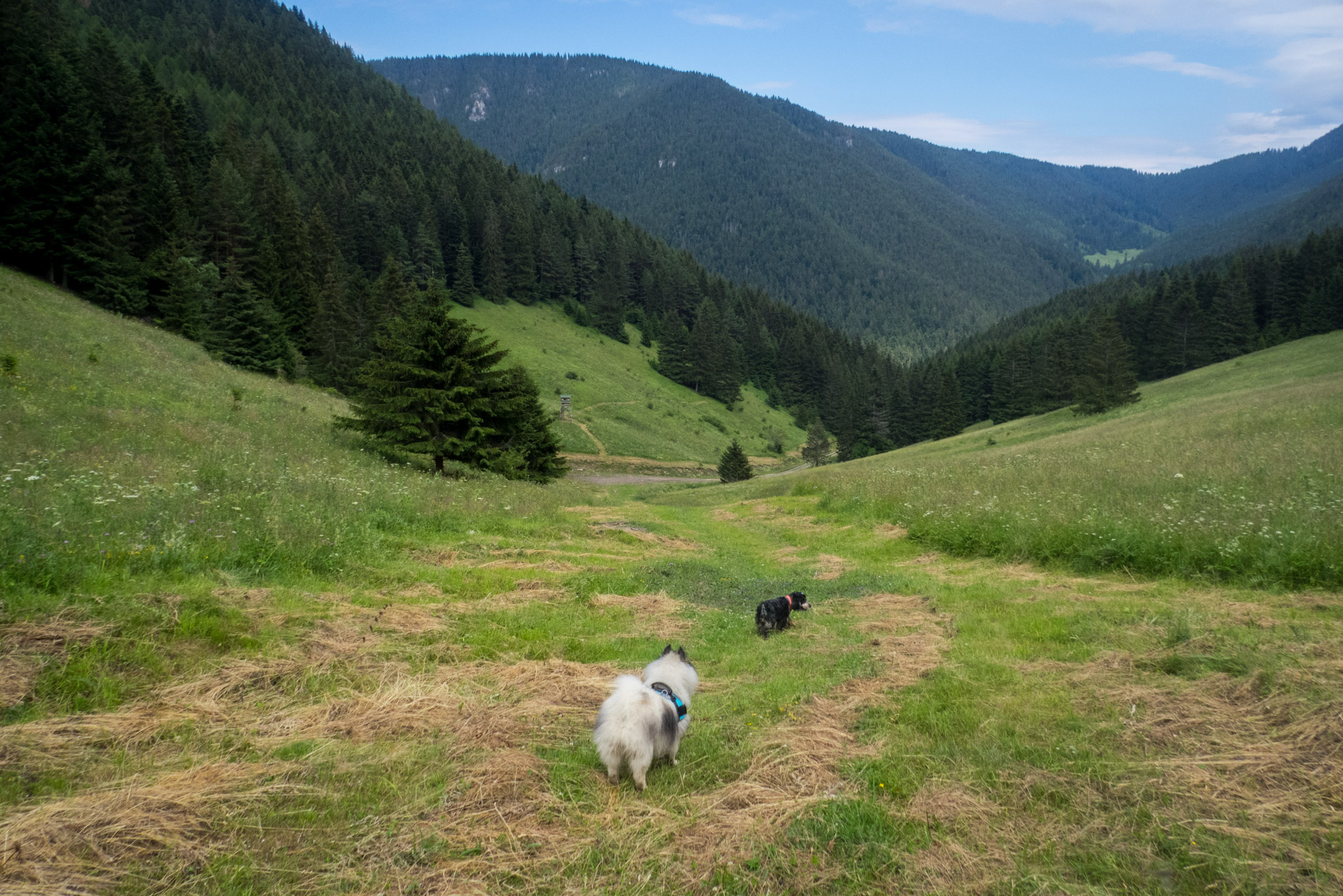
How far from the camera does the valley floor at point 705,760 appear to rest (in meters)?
3.46

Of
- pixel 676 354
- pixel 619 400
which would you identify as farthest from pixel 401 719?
pixel 676 354

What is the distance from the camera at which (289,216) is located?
57594 millimetres

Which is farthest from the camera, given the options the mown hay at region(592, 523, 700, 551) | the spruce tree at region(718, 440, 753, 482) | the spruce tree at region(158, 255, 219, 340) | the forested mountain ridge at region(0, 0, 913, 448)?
the spruce tree at region(718, 440, 753, 482)

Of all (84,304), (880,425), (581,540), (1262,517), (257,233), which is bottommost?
(880,425)

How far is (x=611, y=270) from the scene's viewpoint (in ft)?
338

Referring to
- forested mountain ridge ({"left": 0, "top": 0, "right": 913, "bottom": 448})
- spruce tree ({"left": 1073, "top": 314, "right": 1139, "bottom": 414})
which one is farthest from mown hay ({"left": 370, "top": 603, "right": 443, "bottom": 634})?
spruce tree ({"left": 1073, "top": 314, "right": 1139, "bottom": 414})

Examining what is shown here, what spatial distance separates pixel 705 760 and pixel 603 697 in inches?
55.8

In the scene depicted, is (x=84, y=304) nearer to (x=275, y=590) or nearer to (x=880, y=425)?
(x=275, y=590)

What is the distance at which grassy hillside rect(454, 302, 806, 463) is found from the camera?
63.2 metres

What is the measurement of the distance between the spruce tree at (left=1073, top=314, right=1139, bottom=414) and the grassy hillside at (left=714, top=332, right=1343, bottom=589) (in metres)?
25.7

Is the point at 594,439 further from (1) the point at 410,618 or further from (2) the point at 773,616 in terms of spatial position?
(1) the point at 410,618

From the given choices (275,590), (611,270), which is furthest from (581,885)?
(611,270)

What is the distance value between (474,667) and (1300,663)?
7606mm

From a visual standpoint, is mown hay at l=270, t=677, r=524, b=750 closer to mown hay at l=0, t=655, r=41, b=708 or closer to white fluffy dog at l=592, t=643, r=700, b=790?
white fluffy dog at l=592, t=643, r=700, b=790
